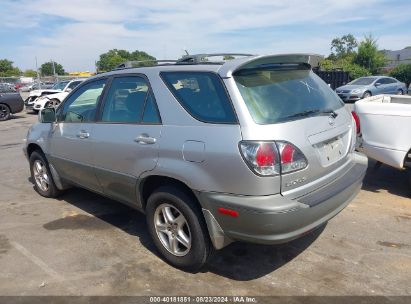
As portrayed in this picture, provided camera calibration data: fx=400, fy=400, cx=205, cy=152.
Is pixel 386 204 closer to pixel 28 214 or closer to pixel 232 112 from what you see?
pixel 232 112

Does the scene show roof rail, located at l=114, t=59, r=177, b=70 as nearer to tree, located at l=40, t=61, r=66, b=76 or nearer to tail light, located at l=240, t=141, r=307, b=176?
tail light, located at l=240, t=141, r=307, b=176

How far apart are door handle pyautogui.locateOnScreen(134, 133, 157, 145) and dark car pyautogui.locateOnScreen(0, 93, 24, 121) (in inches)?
641

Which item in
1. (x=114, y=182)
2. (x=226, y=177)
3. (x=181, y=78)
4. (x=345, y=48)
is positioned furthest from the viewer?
(x=345, y=48)

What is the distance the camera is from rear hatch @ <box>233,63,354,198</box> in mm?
2971

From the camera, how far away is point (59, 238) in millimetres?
4332

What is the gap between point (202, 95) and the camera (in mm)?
3287

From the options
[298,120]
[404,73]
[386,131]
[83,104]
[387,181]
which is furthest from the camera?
[404,73]

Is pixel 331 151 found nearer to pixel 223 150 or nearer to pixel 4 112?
pixel 223 150

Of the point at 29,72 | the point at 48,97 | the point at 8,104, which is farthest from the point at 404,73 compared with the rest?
the point at 29,72

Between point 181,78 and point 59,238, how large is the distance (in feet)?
7.38

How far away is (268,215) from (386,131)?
2955mm

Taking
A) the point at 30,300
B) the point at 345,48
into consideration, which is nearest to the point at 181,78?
the point at 30,300

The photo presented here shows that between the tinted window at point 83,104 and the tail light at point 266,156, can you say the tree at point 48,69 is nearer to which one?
the tinted window at point 83,104

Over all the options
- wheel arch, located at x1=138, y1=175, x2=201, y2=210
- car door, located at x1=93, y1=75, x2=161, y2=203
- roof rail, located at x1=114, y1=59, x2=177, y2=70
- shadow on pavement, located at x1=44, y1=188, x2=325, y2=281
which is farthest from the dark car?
wheel arch, located at x1=138, y1=175, x2=201, y2=210
